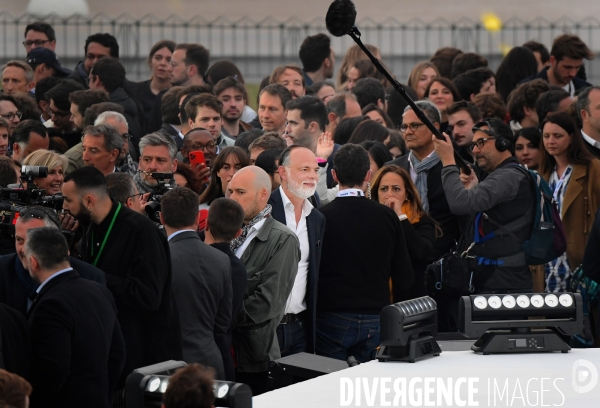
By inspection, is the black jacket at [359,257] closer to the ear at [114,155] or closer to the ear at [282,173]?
the ear at [282,173]

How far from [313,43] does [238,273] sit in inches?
231

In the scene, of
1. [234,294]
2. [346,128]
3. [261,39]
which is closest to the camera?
[234,294]

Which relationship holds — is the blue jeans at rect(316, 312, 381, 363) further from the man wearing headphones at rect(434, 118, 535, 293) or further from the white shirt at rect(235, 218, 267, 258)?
the man wearing headphones at rect(434, 118, 535, 293)

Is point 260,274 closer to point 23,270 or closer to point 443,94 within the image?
point 23,270

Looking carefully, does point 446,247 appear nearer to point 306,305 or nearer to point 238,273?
point 306,305

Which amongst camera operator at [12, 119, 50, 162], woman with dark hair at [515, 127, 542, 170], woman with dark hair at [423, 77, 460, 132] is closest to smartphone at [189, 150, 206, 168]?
camera operator at [12, 119, 50, 162]

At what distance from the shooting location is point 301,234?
7.12 meters

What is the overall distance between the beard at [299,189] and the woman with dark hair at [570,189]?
227cm

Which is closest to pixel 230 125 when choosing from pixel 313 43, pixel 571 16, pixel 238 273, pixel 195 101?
pixel 195 101

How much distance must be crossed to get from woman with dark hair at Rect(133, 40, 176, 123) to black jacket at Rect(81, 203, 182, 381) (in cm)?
536

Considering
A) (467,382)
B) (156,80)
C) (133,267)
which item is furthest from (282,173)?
(156,80)

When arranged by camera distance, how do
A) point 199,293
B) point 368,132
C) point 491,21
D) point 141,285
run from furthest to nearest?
point 491,21 → point 368,132 → point 199,293 → point 141,285

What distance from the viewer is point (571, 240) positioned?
842 centimetres

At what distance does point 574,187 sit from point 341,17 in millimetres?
2497
